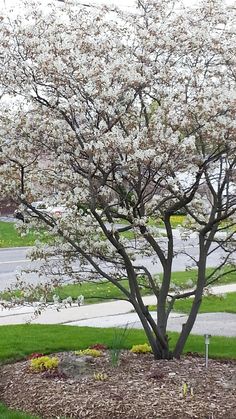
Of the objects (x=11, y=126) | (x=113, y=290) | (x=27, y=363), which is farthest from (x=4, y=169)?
(x=113, y=290)

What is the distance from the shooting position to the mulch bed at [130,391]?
537 cm

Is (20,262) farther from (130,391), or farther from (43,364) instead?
(130,391)

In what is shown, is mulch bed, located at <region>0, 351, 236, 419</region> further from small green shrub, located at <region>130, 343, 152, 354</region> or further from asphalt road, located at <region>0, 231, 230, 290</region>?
asphalt road, located at <region>0, 231, 230, 290</region>

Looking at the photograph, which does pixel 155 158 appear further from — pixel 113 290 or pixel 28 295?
pixel 113 290

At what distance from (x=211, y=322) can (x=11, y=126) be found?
17.8ft

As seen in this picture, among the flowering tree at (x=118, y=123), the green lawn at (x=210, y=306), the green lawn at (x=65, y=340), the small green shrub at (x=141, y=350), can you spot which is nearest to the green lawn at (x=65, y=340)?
the green lawn at (x=65, y=340)

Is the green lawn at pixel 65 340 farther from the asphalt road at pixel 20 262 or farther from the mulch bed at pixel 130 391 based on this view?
the asphalt road at pixel 20 262

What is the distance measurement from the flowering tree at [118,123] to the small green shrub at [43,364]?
78cm

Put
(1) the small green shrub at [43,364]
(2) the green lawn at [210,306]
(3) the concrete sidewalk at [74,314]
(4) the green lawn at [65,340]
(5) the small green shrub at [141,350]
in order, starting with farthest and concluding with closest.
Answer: (2) the green lawn at [210,306] < (3) the concrete sidewalk at [74,314] < (4) the green lawn at [65,340] < (5) the small green shrub at [141,350] < (1) the small green shrub at [43,364]

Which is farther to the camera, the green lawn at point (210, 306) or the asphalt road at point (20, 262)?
the asphalt road at point (20, 262)

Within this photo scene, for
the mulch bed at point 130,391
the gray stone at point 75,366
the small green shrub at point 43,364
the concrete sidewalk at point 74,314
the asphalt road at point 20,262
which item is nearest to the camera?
the mulch bed at point 130,391

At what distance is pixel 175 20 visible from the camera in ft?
20.5

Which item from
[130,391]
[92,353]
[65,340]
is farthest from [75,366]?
[65,340]

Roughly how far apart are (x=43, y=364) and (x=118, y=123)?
237cm
